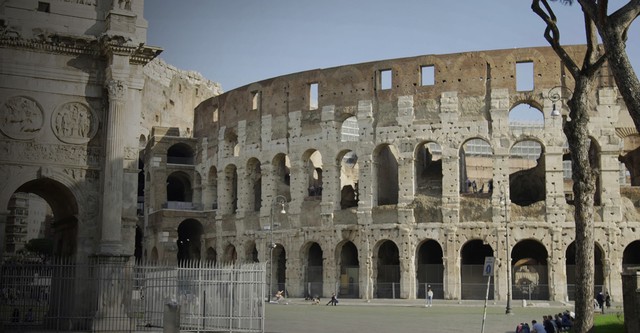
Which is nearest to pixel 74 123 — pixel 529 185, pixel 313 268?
pixel 313 268

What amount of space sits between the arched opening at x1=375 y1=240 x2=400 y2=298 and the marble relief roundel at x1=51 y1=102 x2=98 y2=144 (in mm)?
20441

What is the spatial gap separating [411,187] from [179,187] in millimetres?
20201

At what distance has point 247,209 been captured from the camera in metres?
43.9

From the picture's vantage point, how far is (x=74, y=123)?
66.8ft

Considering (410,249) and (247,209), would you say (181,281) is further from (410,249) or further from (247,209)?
(247,209)

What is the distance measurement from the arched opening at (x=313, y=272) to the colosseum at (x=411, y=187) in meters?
0.08

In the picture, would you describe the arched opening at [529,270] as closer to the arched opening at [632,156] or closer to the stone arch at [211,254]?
the arched opening at [632,156]

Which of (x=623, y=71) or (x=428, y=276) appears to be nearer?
(x=623, y=71)

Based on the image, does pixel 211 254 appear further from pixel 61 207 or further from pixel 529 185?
pixel 61 207

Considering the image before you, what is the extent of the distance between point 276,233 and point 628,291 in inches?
1044

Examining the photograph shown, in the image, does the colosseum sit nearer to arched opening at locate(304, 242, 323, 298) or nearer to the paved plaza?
arched opening at locate(304, 242, 323, 298)

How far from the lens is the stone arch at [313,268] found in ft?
132

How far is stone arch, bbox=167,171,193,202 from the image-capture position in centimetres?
4971

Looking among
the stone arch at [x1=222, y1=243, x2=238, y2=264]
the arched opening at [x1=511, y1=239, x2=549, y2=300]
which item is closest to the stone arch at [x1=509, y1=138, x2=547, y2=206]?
Answer: the arched opening at [x1=511, y1=239, x2=549, y2=300]
